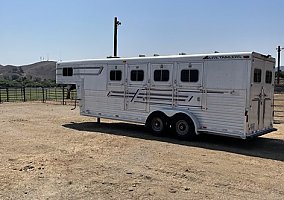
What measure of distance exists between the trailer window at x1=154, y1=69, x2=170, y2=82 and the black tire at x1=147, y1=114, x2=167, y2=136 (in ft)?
3.84

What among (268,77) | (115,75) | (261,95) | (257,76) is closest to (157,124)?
→ (115,75)

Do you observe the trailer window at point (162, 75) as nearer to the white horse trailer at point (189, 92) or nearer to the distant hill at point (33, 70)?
the white horse trailer at point (189, 92)

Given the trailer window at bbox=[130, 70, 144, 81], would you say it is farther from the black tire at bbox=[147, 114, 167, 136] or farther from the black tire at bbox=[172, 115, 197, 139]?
the black tire at bbox=[172, 115, 197, 139]

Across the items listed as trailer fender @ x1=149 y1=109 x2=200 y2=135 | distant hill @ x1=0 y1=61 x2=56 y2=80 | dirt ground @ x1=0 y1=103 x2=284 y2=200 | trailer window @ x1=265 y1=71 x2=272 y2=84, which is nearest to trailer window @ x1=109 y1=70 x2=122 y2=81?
dirt ground @ x1=0 y1=103 x2=284 y2=200

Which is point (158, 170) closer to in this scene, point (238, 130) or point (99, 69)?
point (238, 130)

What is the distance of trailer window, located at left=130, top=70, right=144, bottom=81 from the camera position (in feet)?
38.3

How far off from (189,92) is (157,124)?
1.66 meters

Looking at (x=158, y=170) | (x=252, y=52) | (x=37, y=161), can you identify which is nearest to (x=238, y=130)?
(x=252, y=52)

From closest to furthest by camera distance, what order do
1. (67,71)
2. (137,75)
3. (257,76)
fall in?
(257,76) → (137,75) → (67,71)

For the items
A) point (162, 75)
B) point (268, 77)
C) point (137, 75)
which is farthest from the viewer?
point (137, 75)

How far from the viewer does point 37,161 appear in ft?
25.5

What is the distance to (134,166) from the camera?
24.6 ft

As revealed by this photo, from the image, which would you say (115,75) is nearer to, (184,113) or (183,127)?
(184,113)

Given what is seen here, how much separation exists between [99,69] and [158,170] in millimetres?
6583
